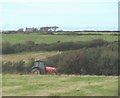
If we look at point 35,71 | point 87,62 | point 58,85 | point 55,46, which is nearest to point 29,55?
point 55,46

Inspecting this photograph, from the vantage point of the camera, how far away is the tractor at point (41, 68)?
531cm

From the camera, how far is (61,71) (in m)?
5.55

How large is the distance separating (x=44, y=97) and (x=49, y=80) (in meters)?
0.82

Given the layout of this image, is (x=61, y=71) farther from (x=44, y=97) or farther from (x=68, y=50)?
(x=44, y=97)

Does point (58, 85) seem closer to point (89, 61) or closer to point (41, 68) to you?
point (41, 68)

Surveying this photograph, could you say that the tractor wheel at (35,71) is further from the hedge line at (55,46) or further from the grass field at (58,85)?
the hedge line at (55,46)

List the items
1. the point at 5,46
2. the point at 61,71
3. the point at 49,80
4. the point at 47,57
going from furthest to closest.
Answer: the point at 47,57 < the point at 61,71 < the point at 5,46 < the point at 49,80

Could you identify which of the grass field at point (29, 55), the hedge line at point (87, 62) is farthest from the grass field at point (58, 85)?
the grass field at point (29, 55)

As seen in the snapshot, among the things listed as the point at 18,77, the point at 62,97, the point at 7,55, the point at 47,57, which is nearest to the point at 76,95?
the point at 62,97

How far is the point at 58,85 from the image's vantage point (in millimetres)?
4492

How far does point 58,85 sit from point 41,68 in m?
0.99

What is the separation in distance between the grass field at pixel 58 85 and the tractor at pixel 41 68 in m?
0.34

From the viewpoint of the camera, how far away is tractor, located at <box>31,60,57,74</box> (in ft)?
17.4

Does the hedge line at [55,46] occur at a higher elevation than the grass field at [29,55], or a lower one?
higher
